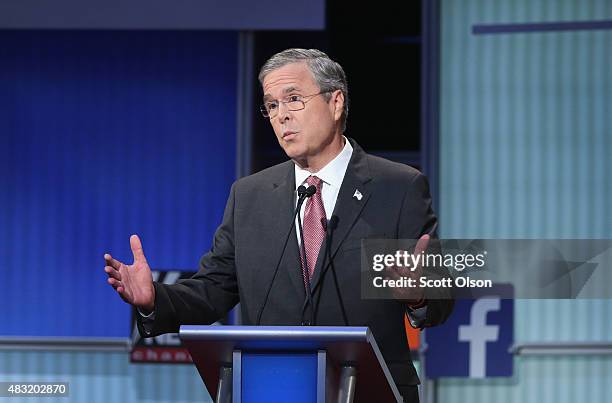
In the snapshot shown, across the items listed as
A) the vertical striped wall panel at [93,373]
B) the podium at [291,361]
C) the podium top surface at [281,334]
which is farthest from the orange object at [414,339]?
the podium top surface at [281,334]

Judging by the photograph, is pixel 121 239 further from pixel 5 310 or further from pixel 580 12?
pixel 580 12

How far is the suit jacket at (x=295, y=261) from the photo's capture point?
7.62 feet

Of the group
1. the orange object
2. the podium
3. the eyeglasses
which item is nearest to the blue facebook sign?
the orange object

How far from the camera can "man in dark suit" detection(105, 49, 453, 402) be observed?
2.27m

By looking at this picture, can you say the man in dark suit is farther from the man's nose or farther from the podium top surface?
the podium top surface

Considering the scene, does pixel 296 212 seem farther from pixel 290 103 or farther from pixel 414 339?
pixel 414 339

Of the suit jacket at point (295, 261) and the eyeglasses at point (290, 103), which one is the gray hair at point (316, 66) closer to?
the eyeglasses at point (290, 103)

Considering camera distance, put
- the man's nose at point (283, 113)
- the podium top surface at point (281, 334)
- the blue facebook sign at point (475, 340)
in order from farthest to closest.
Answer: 1. the blue facebook sign at point (475, 340)
2. the man's nose at point (283, 113)
3. the podium top surface at point (281, 334)

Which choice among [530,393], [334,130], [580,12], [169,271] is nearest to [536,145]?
[580,12]

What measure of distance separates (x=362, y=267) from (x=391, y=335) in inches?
6.7

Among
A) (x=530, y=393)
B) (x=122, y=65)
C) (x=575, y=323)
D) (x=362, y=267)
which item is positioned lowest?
(x=530, y=393)

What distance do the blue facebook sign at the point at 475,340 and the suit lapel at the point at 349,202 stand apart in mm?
2114

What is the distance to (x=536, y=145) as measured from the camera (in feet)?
15.1

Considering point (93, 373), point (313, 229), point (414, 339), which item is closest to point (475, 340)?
point (414, 339)
